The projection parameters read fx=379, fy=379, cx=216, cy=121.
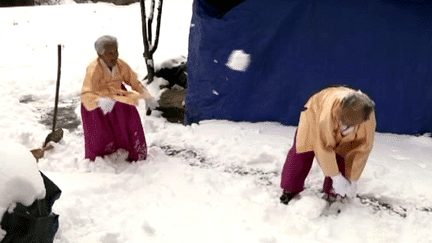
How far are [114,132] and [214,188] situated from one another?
121 cm

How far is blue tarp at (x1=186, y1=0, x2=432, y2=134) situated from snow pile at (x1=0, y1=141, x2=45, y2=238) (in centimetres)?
294

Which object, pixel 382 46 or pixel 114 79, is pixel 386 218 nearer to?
pixel 382 46

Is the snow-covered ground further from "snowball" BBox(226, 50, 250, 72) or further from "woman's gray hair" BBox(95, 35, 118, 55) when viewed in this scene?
"woman's gray hair" BBox(95, 35, 118, 55)

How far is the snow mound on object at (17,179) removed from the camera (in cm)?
200

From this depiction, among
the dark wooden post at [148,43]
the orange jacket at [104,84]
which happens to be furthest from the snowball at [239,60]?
the dark wooden post at [148,43]

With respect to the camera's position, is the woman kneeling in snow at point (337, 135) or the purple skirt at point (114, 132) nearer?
the woman kneeling in snow at point (337, 135)

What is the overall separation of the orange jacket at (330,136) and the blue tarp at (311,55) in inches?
69.1

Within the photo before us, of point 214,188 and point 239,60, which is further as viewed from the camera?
point 239,60

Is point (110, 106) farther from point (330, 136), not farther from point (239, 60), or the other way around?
point (330, 136)

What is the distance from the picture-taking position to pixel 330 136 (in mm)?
2674

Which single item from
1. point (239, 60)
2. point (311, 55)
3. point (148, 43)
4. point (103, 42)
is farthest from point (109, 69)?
point (148, 43)

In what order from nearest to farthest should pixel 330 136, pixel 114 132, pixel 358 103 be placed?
1. pixel 358 103
2. pixel 330 136
3. pixel 114 132

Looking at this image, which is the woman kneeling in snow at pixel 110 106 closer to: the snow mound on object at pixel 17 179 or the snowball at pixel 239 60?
the snowball at pixel 239 60

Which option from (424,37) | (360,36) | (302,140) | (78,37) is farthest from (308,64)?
(78,37)
